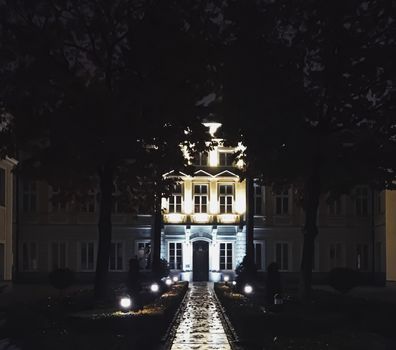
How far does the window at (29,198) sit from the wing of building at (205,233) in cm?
7

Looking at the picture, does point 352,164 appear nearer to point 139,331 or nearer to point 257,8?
point 257,8

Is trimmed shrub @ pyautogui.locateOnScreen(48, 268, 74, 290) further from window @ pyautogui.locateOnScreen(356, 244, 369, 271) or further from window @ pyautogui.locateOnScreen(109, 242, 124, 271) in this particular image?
window @ pyautogui.locateOnScreen(356, 244, 369, 271)

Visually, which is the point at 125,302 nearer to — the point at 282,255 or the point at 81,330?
the point at 81,330

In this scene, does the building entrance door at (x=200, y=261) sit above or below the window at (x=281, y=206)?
below

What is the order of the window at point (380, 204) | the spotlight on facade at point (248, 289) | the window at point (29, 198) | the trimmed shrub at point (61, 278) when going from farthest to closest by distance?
the window at point (29, 198) < the window at point (380, 204) < the trimmed shrub at point (61, 278) < the spotlight on facade at point (248, 289)

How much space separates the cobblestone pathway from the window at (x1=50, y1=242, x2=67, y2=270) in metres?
28.4

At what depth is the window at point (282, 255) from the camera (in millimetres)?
57500

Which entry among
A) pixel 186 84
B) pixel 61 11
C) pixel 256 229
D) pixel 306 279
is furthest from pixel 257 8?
pixel 256 229

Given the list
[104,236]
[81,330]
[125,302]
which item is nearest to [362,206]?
[104,236]

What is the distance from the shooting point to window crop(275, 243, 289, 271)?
189 feet

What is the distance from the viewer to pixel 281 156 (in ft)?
67.8

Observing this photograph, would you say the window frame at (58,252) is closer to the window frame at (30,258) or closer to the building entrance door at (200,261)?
the window frame at (30,258)

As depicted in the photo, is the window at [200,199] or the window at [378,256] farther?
the window at [200,199]

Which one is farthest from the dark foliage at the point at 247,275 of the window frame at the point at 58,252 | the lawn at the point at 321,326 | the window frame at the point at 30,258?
the window frame at the point at 30,258
